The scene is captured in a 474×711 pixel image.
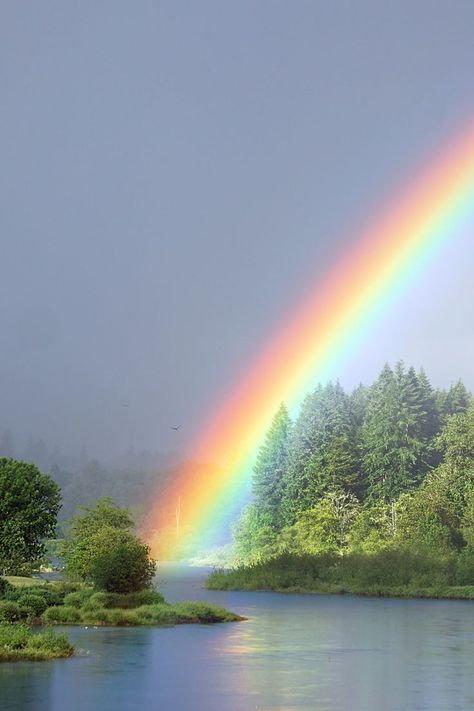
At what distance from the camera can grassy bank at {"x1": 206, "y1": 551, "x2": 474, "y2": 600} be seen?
7088 cm

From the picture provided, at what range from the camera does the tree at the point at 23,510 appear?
159 ft

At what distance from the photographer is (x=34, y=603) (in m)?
41.8

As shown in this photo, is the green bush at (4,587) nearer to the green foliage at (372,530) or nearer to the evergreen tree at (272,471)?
the green foliage at (372,530)

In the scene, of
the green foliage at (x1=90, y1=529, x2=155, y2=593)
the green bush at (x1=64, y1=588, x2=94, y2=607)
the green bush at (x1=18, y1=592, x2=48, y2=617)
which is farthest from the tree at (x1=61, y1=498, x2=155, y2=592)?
the green bush at (x1=18, y1=592, x2=48, y2=617)

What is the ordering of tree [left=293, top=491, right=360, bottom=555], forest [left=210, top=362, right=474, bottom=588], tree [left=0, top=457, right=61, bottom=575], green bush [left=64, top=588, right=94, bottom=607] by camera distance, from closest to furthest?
green bush [left=64, top=588, right=94, bottom=607] < tree [left=0, top=457, right=61, bottom=575] < forest [left=210, top=362, right=474, bottom=588] < tree [left=293, top=491, right=360, bottom=555]

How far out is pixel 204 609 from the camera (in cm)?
4597

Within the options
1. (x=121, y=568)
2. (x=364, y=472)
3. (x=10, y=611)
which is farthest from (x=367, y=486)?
(x=10, y=611)

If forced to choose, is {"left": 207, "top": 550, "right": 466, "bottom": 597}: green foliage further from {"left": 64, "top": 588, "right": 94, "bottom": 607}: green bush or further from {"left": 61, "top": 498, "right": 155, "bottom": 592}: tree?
{"left": 64, "top": 588, "right": 94, "bottom": 607}: green bush

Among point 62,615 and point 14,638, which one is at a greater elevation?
point 62,615

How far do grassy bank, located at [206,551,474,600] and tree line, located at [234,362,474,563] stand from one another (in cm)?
612

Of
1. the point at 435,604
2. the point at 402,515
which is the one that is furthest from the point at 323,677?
the point at 402,515

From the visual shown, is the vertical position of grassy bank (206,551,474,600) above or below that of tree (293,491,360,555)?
below

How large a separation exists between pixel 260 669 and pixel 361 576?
145ft

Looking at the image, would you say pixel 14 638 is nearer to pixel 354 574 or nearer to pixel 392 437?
pixel 354 574
